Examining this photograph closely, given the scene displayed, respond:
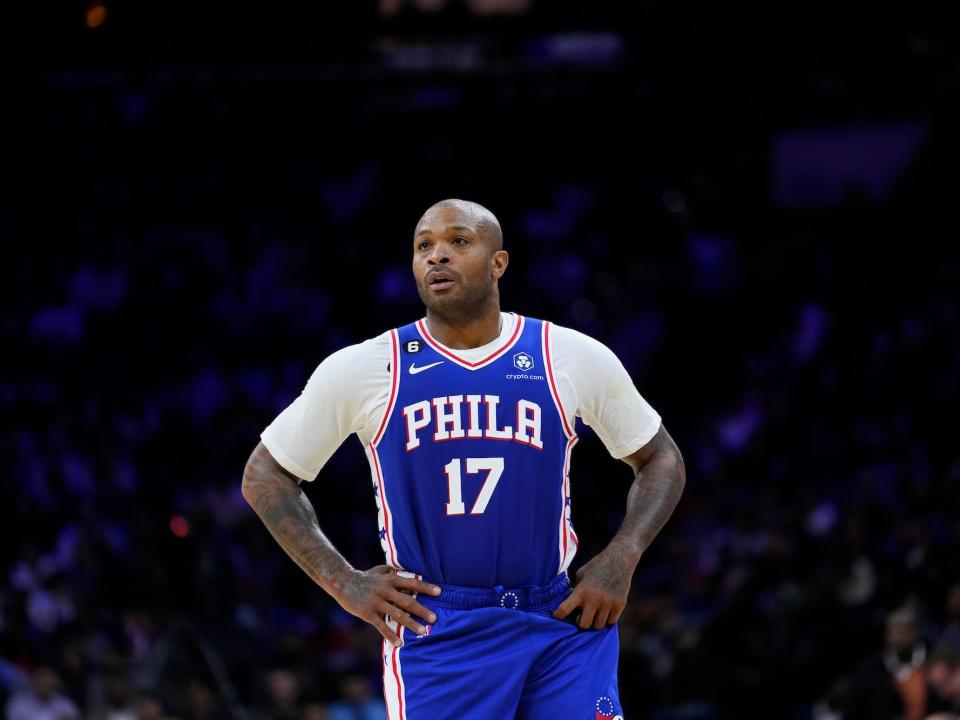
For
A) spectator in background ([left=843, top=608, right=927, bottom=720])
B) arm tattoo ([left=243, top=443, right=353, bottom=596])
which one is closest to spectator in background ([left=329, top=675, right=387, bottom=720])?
spectator in background ([left=843, top=608, right=927, bottom=720])

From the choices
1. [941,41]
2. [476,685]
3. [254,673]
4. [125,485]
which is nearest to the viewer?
[476,685]

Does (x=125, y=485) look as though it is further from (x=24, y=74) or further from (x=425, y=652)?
(x=425, y=652)

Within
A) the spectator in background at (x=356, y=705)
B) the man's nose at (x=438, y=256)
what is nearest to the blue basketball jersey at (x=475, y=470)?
the man's nose at (x=438, y=256)

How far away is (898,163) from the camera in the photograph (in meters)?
18.0

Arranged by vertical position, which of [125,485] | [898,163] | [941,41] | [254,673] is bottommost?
[254,673]

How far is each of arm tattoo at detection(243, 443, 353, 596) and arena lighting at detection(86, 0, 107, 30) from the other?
12088mm

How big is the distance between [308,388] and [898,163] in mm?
14994

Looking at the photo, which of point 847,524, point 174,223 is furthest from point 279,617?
point 174,223

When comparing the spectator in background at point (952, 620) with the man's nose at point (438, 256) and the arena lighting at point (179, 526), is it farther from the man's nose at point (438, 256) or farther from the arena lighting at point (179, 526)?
the arena lighting at point (179, 526)

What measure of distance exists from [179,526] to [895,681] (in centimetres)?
671

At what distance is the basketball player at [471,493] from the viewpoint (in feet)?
14.0

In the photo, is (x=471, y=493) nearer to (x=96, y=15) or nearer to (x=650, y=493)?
(x=650, y=493)

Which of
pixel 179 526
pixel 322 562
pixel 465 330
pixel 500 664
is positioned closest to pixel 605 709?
pixel 500 664

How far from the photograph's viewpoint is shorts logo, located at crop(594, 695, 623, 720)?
423cm
